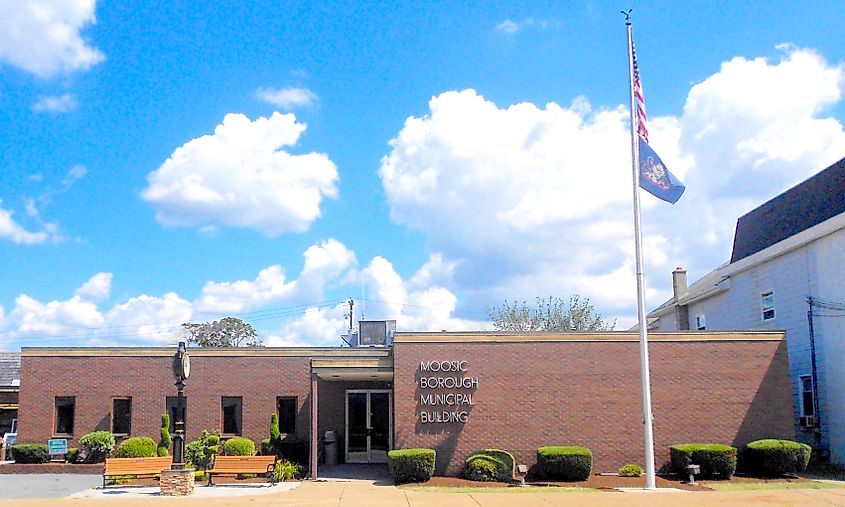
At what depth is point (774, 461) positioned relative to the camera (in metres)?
21.6

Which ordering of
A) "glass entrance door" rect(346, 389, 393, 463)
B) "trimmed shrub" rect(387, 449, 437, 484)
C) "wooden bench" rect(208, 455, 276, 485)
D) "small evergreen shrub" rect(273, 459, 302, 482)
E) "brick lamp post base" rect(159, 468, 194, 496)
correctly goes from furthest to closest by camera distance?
"glass entrance door" rect(346, 389, 393, 463), "small evergreen shrub" rect(273, 459, 302, 482), "trimmed shrub" rect(387, 449, 437, 484), "wooden bench" rect(208, 455, 276, 485), "brick lamp post base" rect(159, 468, 194, 496)

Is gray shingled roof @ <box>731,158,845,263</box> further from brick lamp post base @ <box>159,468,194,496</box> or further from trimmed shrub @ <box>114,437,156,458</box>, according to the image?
trimmed shrub @ <box>114,437,156,458</box>

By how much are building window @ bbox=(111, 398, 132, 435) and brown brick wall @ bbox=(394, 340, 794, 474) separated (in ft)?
31.8

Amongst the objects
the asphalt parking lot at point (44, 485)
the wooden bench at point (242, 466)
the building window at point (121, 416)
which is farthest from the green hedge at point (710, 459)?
the building window at point (121, 416)

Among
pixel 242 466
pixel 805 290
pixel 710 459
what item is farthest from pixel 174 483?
pixel 805 290

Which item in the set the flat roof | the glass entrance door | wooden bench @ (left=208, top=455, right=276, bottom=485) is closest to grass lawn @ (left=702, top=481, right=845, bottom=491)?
the flat roof

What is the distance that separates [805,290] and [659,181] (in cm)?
949

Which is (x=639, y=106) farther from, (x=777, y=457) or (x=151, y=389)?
(x=151, y=389)

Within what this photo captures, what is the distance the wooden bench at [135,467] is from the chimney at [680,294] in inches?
914

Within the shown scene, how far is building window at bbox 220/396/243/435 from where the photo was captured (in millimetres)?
26594

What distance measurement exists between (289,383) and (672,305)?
18.4m

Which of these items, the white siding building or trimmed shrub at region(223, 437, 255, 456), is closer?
trimmed shrub at region(223, 437, 255, 456)

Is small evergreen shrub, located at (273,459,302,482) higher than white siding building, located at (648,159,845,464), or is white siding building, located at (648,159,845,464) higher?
white siding building, located at (648,159,845,464)

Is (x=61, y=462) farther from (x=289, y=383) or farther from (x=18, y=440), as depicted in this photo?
(x=289, y=383)
